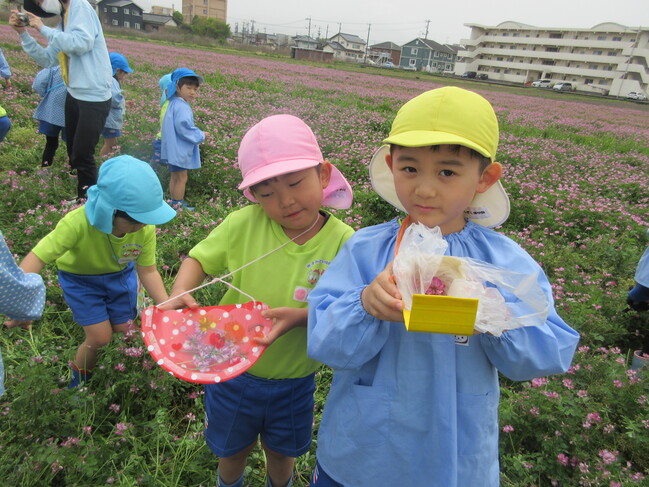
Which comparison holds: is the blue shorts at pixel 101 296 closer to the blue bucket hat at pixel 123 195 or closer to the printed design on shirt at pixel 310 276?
the blue bucket hat at pixel 123 195

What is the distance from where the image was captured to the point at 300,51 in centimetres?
4638

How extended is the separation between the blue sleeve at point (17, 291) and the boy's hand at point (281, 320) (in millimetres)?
772

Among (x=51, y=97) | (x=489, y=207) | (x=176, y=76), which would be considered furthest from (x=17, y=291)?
(x=51, y=97)

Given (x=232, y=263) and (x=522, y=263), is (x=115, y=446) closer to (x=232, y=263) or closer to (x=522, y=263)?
(x=232, y=263)

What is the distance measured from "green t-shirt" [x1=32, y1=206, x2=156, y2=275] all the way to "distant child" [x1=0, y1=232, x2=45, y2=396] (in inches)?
27.4

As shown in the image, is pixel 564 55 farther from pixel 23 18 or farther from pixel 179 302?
pixel 179 302

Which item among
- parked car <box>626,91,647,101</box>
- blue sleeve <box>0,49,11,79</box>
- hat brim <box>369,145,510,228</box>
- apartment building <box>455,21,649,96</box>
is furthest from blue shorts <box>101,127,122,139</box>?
apartment building <box>455,21,649,96</box>

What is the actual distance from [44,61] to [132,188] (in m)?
3.25

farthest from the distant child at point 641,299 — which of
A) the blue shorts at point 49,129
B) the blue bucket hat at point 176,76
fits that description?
the blue shorts at point 49,129

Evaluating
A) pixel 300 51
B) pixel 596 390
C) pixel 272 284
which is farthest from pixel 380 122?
pixel 300 51

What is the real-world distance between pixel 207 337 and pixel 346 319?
2.35 ft

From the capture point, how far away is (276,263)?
157 cm

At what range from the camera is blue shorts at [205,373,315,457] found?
166 centimetres

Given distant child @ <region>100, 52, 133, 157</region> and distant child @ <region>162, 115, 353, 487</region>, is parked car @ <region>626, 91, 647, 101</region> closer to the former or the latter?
distant child @ <region>100, 52, 133, 157</region>
